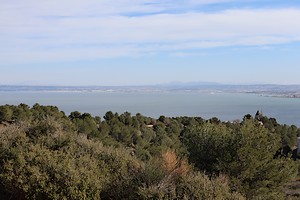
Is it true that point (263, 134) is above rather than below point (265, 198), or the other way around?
above

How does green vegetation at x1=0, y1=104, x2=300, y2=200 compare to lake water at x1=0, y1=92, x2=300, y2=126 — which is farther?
lake water at x1=0, y1=92, x2=300, y2=126

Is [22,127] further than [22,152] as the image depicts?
Yes

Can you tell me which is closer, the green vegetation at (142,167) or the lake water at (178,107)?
the green vegetation at (142,167)

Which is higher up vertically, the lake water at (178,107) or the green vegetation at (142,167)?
the green vegetation at (142,167)

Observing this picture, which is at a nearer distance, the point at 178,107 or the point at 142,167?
the point at 142,167

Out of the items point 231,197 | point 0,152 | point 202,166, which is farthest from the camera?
point 202,166

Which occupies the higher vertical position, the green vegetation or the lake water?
the green vegetation

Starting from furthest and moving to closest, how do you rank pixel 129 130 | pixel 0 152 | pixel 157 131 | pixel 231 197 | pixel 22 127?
pixel 157 131 < pixel 129 130 < pixel 22 127 < pixel 0 152 < pixel 231 197

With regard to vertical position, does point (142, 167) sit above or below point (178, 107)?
above

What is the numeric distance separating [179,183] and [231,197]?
1250 millimetres

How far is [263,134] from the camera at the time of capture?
15.0 meters

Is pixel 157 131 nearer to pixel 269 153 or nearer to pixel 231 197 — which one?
pixel 269 153

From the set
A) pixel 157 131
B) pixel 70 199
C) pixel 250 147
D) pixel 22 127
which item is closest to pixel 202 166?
pixel 250 147

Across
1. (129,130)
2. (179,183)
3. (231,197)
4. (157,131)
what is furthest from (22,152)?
(157,131)
